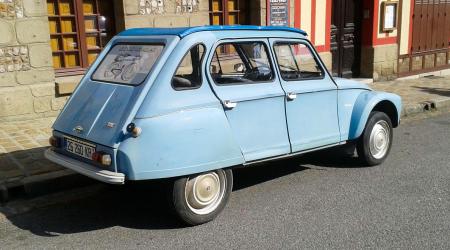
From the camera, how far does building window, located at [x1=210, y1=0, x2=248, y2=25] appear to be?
32.4 feet

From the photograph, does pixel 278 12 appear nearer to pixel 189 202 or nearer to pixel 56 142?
pixel 56 142

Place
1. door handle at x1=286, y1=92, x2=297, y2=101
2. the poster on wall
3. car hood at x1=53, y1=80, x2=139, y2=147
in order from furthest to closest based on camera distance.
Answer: the poster on wall
door handle at x1=286, y1=92, x2=297, y2=101
car hood at x1=53, y1=80, x2=139, y2=147

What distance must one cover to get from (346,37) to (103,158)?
9.69 metres

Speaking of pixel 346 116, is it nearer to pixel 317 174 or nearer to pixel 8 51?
pixel 317 174

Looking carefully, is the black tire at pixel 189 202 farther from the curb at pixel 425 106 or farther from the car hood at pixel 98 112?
the curb at pixel 425 106

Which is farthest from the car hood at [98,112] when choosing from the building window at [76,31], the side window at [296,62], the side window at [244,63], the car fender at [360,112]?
the building window at [76,31]

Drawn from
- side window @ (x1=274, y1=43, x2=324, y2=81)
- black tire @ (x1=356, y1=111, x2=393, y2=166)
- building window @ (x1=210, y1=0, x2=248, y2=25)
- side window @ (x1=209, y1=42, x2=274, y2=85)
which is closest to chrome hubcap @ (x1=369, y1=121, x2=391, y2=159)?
black tire @ (x1=356, y1=111, x2=393, y2=166)

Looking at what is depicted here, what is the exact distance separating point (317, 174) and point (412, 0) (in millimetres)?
9256

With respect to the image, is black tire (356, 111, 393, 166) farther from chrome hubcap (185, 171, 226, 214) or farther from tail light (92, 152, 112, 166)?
tail light (92, 152, 112, 166)

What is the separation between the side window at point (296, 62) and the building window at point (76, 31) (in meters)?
4.36

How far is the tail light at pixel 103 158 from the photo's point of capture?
13.1 feet

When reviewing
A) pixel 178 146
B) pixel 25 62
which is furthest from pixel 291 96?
pixel 25 62

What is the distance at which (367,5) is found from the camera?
12.5m

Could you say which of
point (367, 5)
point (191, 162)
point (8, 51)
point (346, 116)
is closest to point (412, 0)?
point (367, 5)
